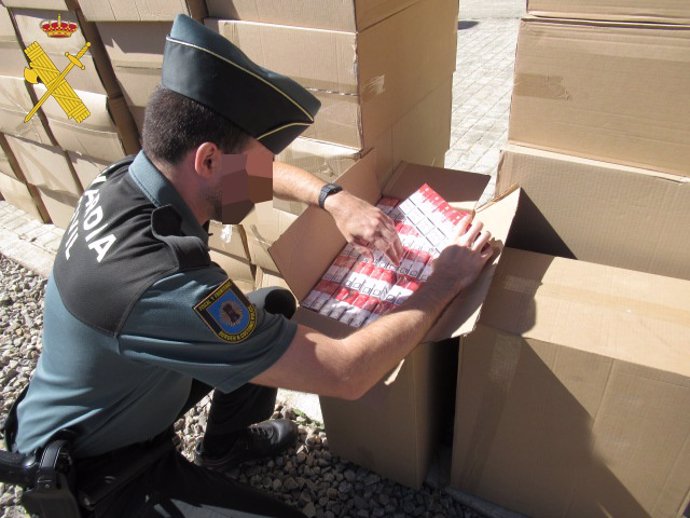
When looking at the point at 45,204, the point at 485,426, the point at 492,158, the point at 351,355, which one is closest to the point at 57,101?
the point at 45,204

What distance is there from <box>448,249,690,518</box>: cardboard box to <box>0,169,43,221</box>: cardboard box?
3.70 metres

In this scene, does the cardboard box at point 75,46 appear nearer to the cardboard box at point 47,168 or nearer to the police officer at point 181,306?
the cardboard box at point 47,168

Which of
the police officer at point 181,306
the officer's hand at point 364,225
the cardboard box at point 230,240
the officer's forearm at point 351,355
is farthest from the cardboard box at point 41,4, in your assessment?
the officer's forearm at point 351,355

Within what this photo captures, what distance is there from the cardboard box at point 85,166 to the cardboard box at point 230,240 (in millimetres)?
813

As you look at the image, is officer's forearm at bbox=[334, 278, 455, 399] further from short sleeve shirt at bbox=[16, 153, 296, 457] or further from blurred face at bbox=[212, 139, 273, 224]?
blurred face at bbox=[212, 139, 273, 224]

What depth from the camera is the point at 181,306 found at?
3.74 feet

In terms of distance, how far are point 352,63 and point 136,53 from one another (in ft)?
3.77

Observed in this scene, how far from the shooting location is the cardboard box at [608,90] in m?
1.27

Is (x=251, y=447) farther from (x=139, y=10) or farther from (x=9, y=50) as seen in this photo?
(x=9, y=50)

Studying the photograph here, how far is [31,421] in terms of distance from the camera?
1494 mm

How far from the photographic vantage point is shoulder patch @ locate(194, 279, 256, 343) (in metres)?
1.15

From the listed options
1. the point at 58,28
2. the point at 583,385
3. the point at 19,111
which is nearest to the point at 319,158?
the point at 583,385

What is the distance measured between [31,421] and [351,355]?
3.26 ft

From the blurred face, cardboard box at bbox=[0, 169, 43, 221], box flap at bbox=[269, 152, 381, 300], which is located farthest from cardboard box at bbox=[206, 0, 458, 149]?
cardboard box at bbox=[0, 169, 43, 221]
